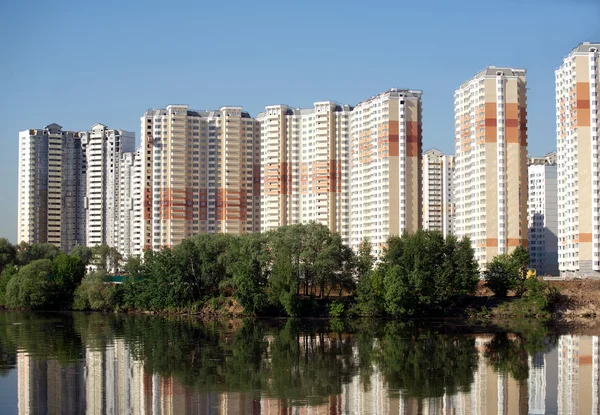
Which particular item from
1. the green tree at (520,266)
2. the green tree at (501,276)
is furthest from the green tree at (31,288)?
the green tree at (520,266)

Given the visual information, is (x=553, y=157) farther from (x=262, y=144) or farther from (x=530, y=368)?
(x=530, y=368)

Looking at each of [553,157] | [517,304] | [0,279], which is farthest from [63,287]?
[553,157]

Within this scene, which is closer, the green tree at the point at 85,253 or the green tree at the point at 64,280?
the green tree at the point at 64,280

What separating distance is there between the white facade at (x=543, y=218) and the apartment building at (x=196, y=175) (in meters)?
47.4

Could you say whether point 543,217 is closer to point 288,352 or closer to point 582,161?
point 582,161

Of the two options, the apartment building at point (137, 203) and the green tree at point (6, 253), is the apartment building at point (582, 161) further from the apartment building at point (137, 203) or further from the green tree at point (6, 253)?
the green tree at point (6, 253)

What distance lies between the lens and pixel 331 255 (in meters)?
82.6

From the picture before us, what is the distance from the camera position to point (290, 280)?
7875 cm

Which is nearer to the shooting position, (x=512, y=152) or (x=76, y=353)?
(x=76, y=353)

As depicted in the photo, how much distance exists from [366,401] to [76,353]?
22598 millimetres

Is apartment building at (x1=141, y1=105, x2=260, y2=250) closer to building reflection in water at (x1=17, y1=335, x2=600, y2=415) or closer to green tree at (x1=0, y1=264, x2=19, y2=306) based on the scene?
green tree at (x1=0, y1=264, x2=19, y2=306)

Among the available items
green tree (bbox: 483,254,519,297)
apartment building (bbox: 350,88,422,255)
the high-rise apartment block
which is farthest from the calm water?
→ the high-rise apartment block

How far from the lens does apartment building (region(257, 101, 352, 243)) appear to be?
118 m

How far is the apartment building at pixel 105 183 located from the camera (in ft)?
491
